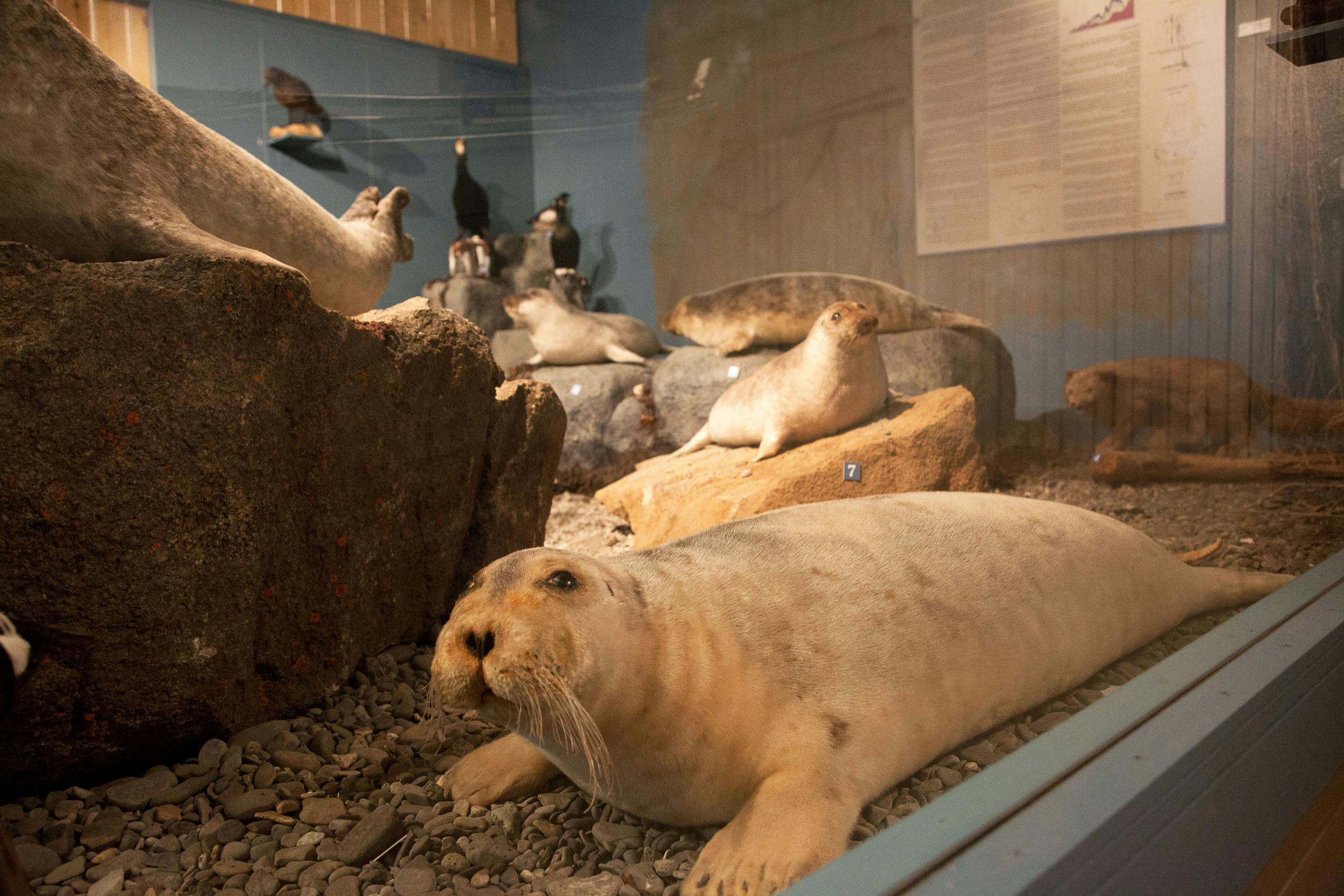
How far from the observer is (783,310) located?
309 cm

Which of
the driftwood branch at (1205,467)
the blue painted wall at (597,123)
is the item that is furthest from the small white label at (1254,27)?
the blue painted wall at (597,123)

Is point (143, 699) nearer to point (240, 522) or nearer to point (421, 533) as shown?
point (240, 522)

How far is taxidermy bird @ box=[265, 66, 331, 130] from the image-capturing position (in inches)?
87.7

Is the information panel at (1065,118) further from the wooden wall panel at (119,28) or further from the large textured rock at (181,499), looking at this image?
the wooden wall panel at (119,28)

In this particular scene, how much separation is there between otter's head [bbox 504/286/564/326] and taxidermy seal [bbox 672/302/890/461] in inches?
53.8

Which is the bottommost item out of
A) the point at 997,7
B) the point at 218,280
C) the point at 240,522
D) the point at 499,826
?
the point at 499,826

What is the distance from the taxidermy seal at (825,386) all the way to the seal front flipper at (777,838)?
1881 mm

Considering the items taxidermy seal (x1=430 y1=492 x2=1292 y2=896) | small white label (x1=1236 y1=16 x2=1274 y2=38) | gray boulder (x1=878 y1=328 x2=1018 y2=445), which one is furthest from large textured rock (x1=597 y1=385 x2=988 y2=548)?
small white label (x1=1236 y1=16 x2=1274 y2=38)

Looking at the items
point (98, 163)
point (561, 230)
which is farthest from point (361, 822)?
point (561, 230)

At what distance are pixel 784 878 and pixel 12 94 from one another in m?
1.80

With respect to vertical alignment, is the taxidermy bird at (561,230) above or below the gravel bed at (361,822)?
above

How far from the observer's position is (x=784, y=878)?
104cm

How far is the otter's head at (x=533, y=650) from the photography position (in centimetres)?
110

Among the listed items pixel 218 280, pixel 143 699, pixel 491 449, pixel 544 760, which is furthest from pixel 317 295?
pixel 544 760
